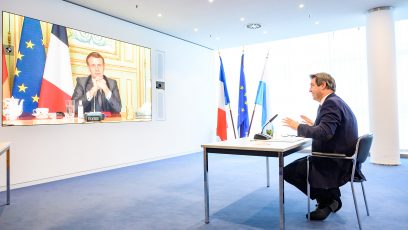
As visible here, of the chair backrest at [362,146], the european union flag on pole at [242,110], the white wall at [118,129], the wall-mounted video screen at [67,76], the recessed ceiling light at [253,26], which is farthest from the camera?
the european union flag on pole at [242,110]

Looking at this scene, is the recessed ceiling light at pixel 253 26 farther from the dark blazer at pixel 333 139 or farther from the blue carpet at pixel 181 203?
the dark blazer at pixel 333 139

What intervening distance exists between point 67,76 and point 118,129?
1.33 meters

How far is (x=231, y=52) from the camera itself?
862 cm

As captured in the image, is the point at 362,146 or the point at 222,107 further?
the point at 222,107

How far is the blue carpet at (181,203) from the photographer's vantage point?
2.64 m

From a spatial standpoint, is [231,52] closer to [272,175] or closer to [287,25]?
[287,25]

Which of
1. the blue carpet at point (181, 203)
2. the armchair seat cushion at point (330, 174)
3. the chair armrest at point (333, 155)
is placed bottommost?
the blue carpet at point (181, 203)

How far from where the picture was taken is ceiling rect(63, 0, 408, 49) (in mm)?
4938

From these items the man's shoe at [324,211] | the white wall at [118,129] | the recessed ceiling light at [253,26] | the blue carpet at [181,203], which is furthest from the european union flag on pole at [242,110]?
the man's shoe at [324,211]

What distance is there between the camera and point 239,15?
5.54 m

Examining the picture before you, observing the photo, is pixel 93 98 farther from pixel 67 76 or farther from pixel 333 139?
pixel 333 139

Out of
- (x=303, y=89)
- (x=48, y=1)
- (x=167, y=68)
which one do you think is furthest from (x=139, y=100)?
(x=303, y=89)

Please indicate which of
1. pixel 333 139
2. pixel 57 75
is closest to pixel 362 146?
pixel 333 139

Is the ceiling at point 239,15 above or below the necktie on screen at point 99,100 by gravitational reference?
above
